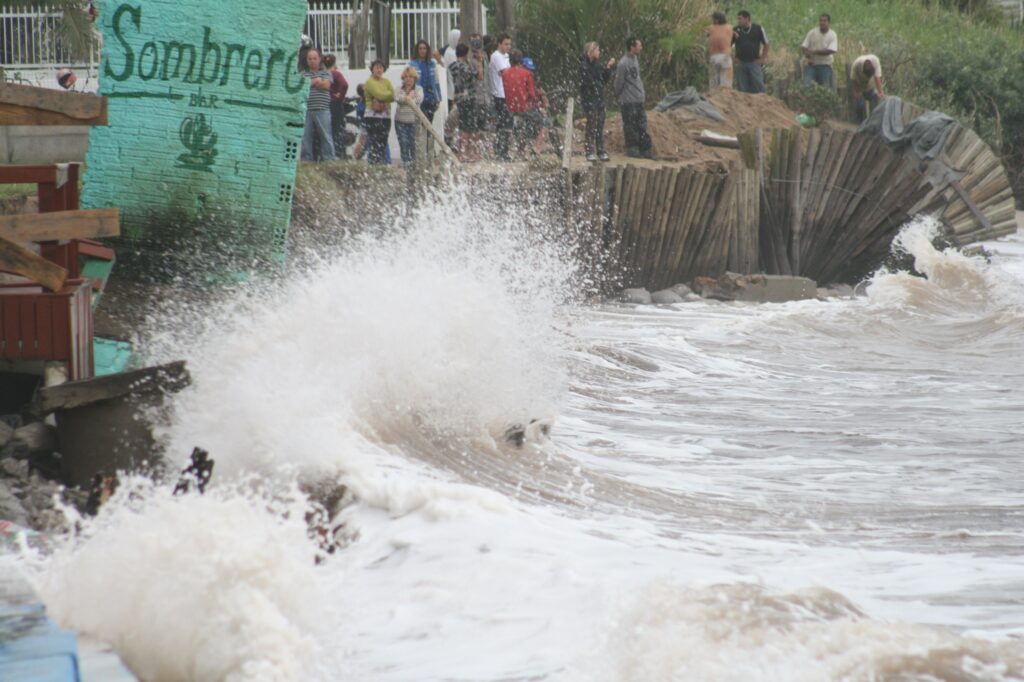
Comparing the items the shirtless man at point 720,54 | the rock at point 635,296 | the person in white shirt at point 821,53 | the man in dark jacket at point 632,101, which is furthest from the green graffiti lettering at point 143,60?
the person in white shirt at point 821,53

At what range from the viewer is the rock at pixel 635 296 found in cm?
1728

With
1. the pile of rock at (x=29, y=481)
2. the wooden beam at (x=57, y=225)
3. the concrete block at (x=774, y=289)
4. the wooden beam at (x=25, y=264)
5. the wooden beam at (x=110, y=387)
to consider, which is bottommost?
the concrete block at (x=774, y=289)

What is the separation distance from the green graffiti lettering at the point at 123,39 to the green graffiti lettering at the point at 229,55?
74 cm

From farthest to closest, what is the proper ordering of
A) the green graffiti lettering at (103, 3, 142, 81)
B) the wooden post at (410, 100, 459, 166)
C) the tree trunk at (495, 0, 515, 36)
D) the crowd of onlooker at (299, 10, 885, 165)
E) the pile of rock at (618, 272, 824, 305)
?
1. the tree trunk at (495, 0, 515, 36)
2. the pile of rock at (618, 272, 824, 305)
3. the crowd of onlooker at (299, 10, 885, 165)
4. the wooden post at (410, 100, 459, 166)
5. the green graffiti lettering at (103, 3, 142, 81)

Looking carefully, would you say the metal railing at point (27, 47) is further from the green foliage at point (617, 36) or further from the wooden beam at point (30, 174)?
the wooden beam at point (30, 174)

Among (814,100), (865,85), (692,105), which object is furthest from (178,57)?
(814,100)

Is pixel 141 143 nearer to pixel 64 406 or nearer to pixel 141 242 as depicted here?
pixel 141 242

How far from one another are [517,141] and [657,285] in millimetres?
2585

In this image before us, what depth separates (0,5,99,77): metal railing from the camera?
72.7ft

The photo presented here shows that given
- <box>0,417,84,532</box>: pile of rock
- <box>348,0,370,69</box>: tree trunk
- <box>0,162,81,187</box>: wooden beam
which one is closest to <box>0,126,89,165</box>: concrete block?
<box>0,162,81,187</box>: wooden beam

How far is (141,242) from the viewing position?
11789 millimetres

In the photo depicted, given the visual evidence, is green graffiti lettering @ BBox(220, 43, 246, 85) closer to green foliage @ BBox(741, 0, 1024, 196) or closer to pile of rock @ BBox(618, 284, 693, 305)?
pile of rock @ BBox(618, 284, 693, 305)

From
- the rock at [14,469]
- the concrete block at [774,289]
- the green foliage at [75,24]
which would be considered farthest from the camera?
the concrete block at [774,289]

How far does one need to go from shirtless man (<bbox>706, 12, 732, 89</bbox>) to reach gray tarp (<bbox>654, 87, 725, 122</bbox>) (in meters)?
1.26
